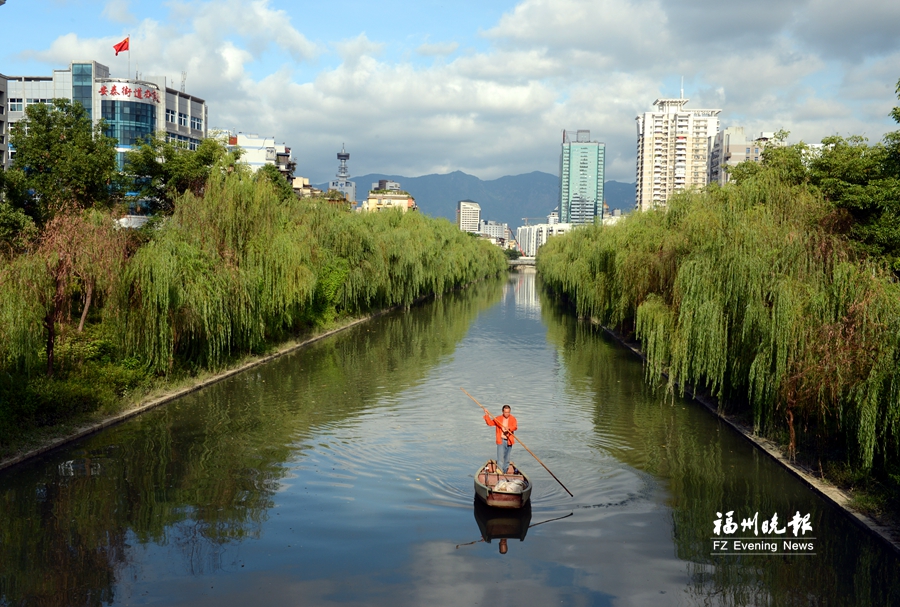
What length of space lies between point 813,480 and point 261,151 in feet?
246

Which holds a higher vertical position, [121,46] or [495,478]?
[121,46]

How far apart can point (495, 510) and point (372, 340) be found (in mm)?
22814

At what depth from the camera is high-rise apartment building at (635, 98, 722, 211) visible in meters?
150

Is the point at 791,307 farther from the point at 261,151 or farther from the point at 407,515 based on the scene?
the point at 261,151

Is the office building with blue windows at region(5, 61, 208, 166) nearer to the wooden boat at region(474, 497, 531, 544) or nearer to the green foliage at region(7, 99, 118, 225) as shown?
the green foliage at region(7, 99, 118, 225)

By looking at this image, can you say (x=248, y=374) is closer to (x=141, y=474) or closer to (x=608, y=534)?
(x=141, y=474)

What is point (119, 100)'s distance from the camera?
6031cm

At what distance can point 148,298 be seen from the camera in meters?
19.5

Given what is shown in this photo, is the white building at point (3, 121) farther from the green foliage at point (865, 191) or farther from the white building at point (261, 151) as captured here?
the green foliage at point (865, 191)

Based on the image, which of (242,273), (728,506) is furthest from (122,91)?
(728,506)

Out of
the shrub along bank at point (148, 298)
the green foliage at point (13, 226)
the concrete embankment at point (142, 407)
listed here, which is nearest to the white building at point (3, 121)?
the shrub along bank at point (148, 298)

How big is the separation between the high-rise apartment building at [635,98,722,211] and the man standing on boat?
143m

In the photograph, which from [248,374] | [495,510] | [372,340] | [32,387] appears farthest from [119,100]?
[495,510]

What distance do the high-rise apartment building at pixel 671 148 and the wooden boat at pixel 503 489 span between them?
144 m
